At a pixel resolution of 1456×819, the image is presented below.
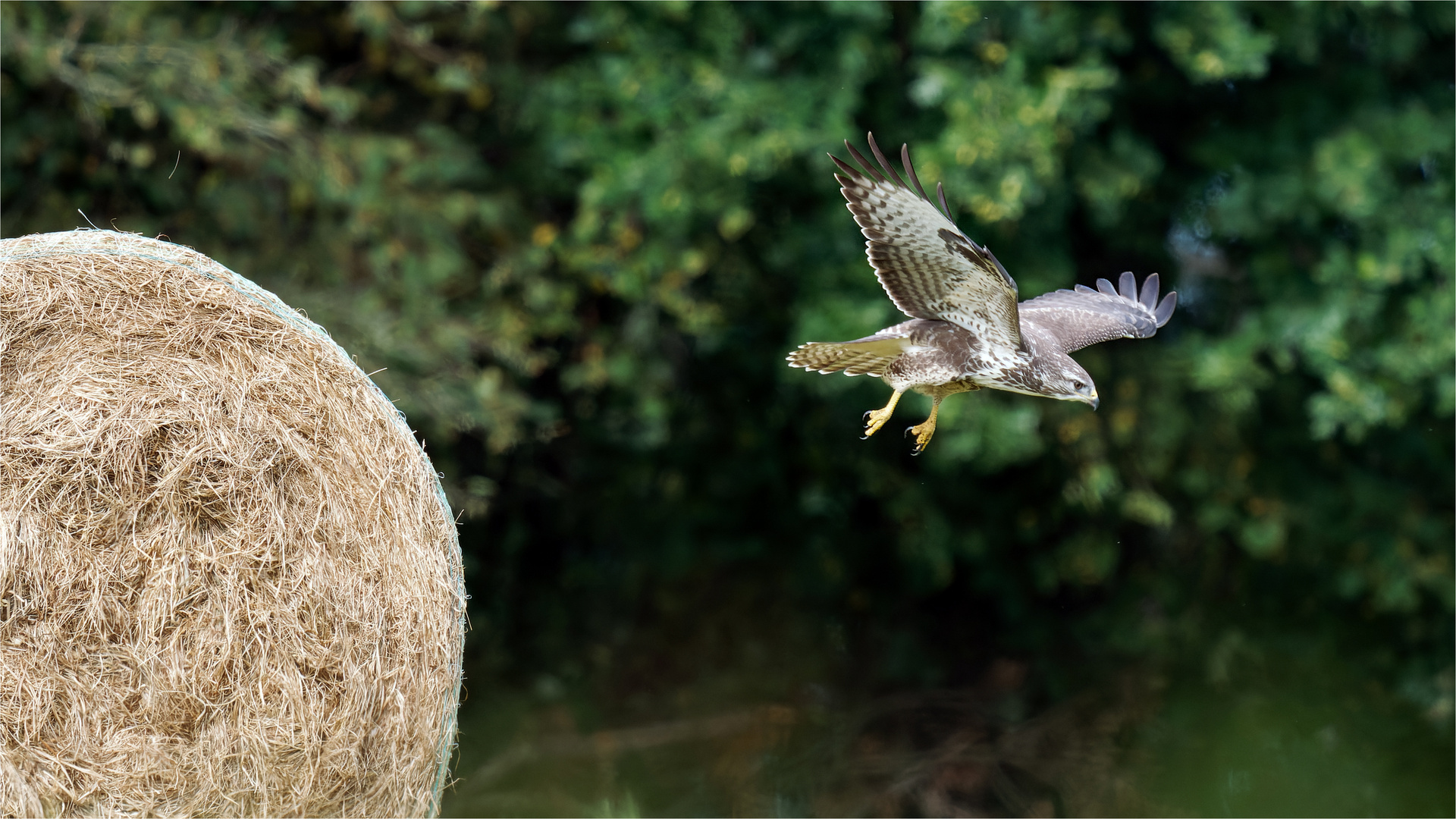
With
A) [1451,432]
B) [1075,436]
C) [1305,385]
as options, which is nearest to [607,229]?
[1075,436]

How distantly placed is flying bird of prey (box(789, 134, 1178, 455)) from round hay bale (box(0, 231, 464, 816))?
43.3 inches

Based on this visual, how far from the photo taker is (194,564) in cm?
249

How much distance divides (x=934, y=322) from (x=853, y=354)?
21 cm

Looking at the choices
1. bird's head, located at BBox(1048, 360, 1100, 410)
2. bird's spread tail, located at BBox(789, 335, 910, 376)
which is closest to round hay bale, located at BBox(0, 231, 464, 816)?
bird's spread tail, located at BBox(789, 335, 910, 376)

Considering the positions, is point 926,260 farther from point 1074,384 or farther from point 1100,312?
point 1100,312

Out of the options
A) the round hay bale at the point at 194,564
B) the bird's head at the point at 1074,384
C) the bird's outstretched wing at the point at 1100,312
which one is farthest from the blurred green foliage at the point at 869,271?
the round hay bale at the point at 194,564

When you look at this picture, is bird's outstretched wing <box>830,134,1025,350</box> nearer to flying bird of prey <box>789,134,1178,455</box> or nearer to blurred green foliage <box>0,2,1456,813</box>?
flying bird of prey <box>789,134,1178,455</box>

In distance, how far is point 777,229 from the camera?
191 inches

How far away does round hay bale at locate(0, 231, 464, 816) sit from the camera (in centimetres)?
242

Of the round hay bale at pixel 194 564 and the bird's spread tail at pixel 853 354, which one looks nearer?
the round hay bale at pixel 194 564

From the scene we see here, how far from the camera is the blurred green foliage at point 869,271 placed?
429 cm

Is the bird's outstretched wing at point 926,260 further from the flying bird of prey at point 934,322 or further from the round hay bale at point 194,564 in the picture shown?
the round hay bale at point 194,564

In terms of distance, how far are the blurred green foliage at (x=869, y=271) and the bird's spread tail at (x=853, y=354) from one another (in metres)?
1.35

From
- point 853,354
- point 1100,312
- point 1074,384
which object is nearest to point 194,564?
point 853,354
